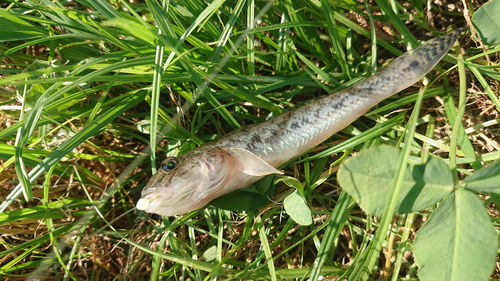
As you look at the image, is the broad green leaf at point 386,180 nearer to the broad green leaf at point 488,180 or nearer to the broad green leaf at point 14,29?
the broad green leaf at point 488,180

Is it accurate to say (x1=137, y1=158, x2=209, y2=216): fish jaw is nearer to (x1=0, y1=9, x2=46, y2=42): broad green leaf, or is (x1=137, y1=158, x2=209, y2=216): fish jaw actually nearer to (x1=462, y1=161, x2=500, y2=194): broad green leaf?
(x1=0, y1=9, x2=46, y2=42): broad green leaf

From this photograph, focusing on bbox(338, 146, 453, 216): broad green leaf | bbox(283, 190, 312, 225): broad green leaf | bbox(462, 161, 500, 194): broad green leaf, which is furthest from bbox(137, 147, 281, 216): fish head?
bbox(462, 161, 500, 194): broad green leaf

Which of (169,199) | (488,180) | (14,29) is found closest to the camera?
(488,180)

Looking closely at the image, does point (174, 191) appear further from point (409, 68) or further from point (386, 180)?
point (409, 68)

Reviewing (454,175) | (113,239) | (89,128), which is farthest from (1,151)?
(454,175)

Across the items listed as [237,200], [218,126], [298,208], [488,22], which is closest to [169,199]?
[237,200]

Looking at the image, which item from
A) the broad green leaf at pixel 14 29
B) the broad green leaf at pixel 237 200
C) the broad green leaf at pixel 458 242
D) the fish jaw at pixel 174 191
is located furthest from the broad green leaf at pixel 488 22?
the broad green leaf at pixel 14 29
